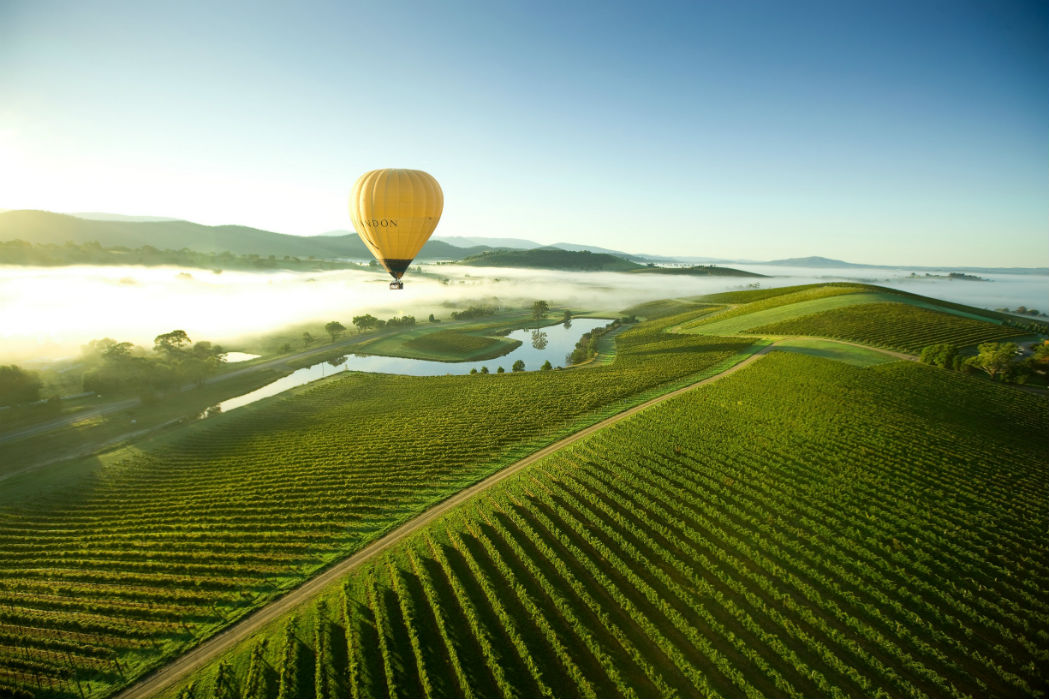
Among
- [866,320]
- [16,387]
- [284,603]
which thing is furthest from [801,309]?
[16,387]

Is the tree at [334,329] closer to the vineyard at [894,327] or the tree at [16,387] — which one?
the tree at [16,387]

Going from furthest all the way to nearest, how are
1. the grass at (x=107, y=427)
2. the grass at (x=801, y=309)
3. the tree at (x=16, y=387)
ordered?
the grass at (x=801, y=309) < the tree at (x=16, y=387) < the grass at (x=107, y=427)

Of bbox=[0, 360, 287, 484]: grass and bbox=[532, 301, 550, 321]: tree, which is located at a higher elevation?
bbox=[532, 301, 550, 321]: tree

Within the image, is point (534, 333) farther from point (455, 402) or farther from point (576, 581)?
point (576, 581)

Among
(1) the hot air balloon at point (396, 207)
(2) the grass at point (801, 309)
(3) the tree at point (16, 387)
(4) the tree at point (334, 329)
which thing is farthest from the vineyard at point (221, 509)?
(4) the tree at point (334, 329)

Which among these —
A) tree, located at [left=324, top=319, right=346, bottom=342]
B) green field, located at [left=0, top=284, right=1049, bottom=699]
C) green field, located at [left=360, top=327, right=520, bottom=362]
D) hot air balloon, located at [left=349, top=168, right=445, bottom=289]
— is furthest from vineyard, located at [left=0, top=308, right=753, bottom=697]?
tree, located at [left=324, top=319, right=346, bottom=342]

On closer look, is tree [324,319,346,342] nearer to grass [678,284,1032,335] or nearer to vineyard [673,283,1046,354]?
vineyard [673,283,1046,354]
